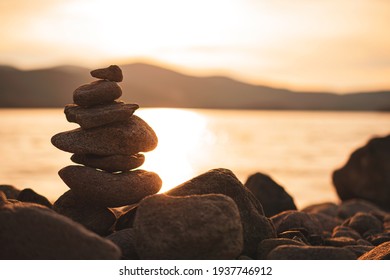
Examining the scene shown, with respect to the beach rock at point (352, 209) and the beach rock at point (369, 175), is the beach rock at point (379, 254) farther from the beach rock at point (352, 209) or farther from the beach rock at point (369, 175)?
the beach rock at point (369, 175)

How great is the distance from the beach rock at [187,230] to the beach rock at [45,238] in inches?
26.5

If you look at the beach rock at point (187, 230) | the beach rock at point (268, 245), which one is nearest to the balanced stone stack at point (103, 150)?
the beach rock at point (187, 230)

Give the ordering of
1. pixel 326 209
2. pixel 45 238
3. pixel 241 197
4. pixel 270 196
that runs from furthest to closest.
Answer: pixel 326 209
pixel 270 196
pixel 241 197
pixel 45 238

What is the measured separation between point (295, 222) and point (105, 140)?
14.0 feet

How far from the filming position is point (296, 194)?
32219 millimetres

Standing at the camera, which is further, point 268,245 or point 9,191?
point 9,191

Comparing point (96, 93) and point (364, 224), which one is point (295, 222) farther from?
point (96, 93)

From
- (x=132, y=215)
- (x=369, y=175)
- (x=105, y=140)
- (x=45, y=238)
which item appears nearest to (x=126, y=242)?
(x=132, y=215)

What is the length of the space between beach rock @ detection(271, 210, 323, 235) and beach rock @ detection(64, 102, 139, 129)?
384 cm

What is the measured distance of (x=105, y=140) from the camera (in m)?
9.04

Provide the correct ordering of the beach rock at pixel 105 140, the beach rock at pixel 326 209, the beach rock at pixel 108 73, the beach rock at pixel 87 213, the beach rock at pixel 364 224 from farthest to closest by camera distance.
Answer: the beach rock at pixel 326 209
the beach rock at pixel 364 224
the beach rock at pixel 108 73
the beach rock at pixel 87 213
the beach rock at pixel 105 140

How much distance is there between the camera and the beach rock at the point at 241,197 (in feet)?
28.8

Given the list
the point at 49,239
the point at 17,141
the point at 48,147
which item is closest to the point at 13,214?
the point at 49,239

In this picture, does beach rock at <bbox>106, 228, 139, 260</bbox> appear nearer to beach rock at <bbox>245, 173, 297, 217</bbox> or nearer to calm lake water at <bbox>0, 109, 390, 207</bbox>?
beach rock at <bbox>245, 173, 297, 217</bbox>
